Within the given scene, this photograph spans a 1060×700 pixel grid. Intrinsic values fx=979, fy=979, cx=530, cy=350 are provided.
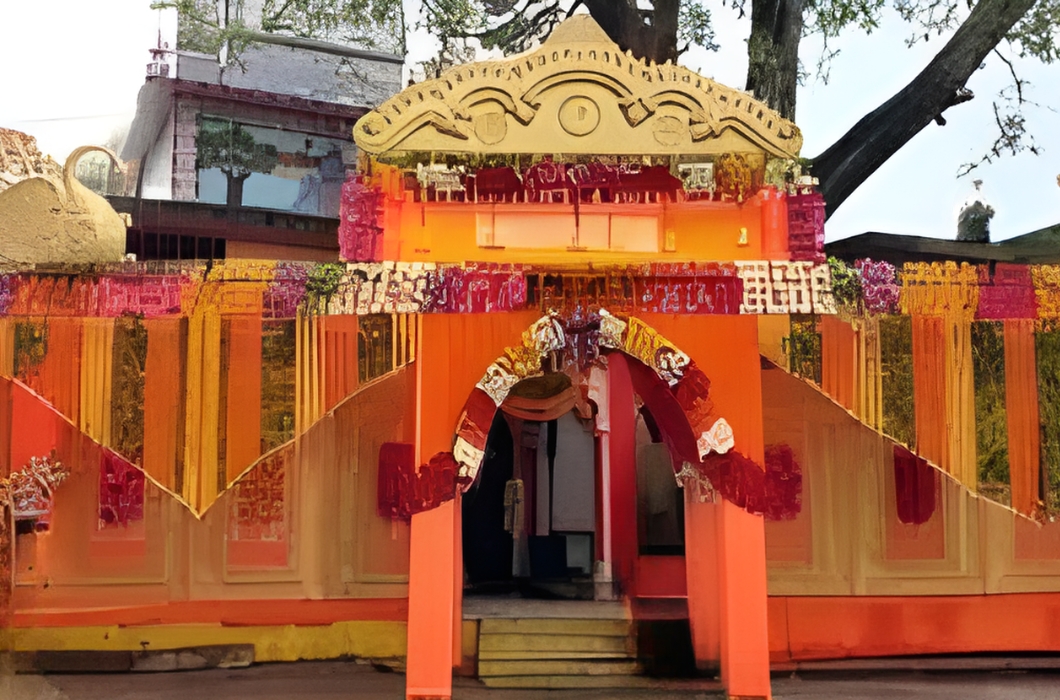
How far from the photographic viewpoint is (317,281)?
5.87m

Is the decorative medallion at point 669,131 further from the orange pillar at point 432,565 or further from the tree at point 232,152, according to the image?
the tree at point 232,152

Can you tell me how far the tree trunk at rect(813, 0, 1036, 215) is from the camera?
766cm

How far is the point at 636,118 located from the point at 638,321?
1.20 m

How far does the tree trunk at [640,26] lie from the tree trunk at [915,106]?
1.64m

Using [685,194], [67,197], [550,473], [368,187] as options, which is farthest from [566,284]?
[550,473]

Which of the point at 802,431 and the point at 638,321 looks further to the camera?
the point at 802,431

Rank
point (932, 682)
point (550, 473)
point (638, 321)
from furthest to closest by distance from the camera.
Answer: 1. point (550, 473)
2. point (932, 682)
3. point (638, 321)

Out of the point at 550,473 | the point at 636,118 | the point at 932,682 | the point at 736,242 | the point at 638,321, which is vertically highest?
the point at 636,118

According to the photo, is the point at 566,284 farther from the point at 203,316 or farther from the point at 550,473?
the point at 550,473

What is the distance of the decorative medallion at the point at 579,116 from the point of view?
18.9 ft

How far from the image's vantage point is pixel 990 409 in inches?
238

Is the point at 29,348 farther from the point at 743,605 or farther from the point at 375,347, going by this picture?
the point at 743,605

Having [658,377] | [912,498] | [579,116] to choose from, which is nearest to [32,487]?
[658,377]

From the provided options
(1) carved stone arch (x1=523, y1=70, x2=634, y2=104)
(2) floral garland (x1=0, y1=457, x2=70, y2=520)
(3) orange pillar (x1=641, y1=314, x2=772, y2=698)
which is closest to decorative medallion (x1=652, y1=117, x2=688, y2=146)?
(1) carved stone arch (x1=523, y1=70, x2=634, y2=104)
